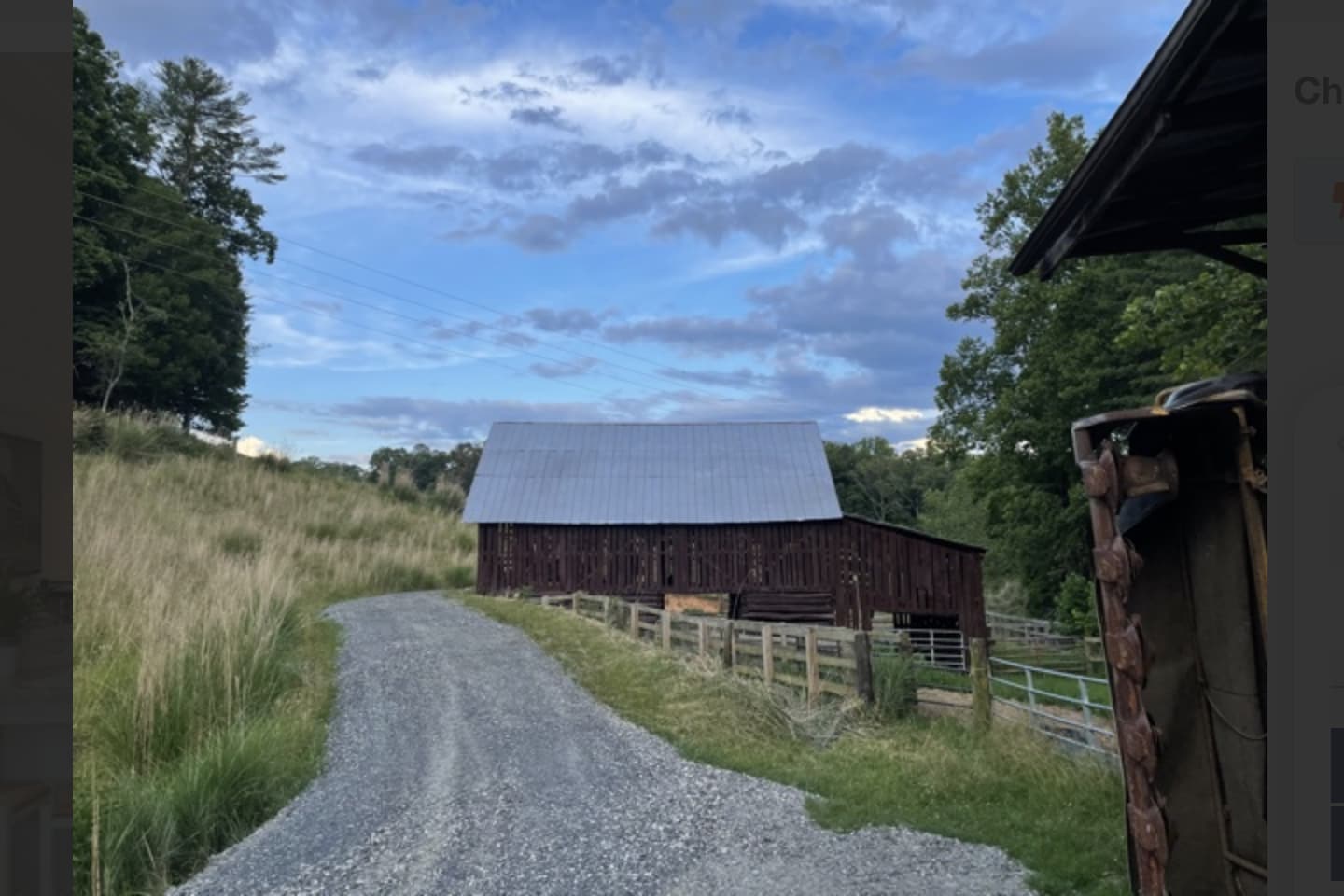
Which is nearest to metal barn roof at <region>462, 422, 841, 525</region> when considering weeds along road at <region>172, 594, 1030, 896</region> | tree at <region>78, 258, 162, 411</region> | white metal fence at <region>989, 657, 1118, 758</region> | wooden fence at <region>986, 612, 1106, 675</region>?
wooden fence at <region>986, 612, 1106, 675</region>

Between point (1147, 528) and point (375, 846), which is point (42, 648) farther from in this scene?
point (375, 846)

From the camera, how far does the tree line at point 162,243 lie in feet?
88.8

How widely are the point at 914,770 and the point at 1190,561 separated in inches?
202

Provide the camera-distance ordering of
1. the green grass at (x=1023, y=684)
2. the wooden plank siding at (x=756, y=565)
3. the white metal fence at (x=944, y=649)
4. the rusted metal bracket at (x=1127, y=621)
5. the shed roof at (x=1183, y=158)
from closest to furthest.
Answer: the rusted metal bracket at (x=1127, y=621) < the shed roof at (x=1183, y=158) < the green grass at (x=1023, y=684) < the white metal fence at (x=944, y=649) < the wooden plank siding at (x=756, y=565)

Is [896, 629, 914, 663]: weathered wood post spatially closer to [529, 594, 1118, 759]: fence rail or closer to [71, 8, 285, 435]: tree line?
[529, 594, 1118, 759]: fence rail

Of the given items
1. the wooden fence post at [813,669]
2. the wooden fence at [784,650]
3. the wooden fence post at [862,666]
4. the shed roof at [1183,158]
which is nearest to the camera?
the shed roof at [1183,158]

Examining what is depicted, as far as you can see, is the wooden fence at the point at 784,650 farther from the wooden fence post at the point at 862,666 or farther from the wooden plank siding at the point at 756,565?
the wooden plank siding at the point at 756,565

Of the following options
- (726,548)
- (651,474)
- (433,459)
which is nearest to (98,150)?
(651,474)

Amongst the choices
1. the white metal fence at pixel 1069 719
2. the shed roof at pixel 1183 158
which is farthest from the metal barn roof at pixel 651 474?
the shed roof at pixel 1183 158

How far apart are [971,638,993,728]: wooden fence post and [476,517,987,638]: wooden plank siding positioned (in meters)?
15.2

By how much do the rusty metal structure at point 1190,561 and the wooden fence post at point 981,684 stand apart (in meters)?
5.51

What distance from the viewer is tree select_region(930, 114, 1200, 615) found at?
22.1m

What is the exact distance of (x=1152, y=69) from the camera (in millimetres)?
2004

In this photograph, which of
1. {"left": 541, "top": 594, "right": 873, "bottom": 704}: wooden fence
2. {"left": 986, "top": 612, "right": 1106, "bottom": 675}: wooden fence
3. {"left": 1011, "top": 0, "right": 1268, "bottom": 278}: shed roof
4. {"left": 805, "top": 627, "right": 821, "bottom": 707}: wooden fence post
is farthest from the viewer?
{"left": 986, "top": 612, "right": 1106, "bottom": 675}: wooden fence
